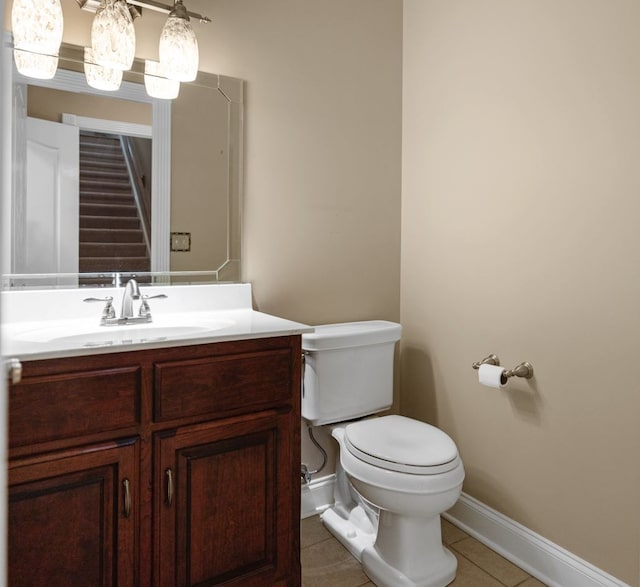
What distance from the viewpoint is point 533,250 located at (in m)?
1.82

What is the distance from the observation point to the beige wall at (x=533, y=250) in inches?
61.7

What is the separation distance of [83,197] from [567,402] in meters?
1.74

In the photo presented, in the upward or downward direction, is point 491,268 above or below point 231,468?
above

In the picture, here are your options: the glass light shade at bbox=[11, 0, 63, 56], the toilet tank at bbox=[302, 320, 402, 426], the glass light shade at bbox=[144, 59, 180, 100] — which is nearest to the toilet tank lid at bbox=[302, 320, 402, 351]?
the toilet tank at bbox=[302, 320, 402, 426]

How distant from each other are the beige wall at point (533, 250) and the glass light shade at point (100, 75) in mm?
1283

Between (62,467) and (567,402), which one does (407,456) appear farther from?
(62,467)

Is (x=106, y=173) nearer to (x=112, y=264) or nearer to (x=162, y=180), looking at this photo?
(x=162, y=180)

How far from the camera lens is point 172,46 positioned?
172 centimetres

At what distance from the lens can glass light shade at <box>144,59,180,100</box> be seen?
176 cm

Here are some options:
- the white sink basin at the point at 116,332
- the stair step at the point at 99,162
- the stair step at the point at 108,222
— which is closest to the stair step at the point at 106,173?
the stair step at the point at 99,162

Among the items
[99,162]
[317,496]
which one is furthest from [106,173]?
[317,496]

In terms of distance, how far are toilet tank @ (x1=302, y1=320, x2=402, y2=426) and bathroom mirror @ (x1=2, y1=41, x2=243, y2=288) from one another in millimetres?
447

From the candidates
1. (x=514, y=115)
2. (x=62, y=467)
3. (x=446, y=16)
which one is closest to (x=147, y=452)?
(x=62, y=467)

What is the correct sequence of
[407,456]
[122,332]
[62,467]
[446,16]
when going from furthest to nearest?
1. [446,16]
2. [407,456]
3. [122,332]
4. [62,467]
